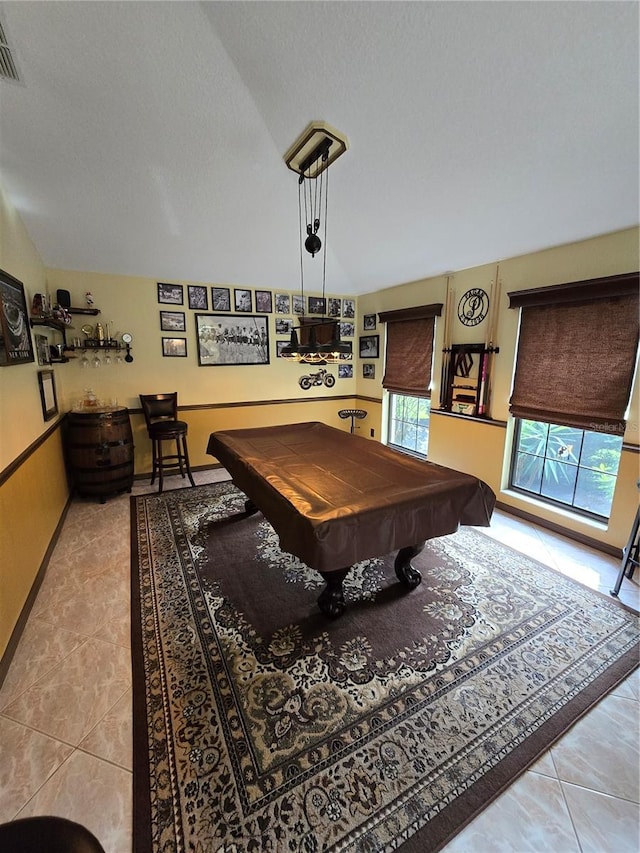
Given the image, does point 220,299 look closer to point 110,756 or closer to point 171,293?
point 171,293

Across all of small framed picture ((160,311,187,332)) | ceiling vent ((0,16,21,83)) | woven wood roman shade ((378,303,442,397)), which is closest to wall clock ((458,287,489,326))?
woven wood roman shade ((378,303,442,397))

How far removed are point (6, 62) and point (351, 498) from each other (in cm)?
303

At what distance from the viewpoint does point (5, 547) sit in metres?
1.85

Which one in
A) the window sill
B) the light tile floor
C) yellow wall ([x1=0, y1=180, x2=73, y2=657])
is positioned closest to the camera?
the light tile floor

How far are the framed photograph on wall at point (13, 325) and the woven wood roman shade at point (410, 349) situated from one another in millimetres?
3909

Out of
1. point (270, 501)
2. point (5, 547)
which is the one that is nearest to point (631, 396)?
point (270, 501)

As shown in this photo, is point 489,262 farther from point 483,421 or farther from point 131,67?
point 131,67

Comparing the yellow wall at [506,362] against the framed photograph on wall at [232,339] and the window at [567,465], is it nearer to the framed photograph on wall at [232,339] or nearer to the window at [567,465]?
the window at [567,465]

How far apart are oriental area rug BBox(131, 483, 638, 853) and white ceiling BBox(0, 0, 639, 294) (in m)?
2.85

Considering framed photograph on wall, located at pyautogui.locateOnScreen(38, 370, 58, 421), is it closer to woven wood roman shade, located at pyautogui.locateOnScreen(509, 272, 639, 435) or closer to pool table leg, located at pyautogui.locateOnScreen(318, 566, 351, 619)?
pool table leg, located at pyautogui.locateOnScreen(318, 566, 351, 619)

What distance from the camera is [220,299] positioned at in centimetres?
456

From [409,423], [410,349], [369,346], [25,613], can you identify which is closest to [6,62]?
[25,613]

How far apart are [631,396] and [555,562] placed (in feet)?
4.55

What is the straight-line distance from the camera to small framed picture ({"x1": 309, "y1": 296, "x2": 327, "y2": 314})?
5.13m
